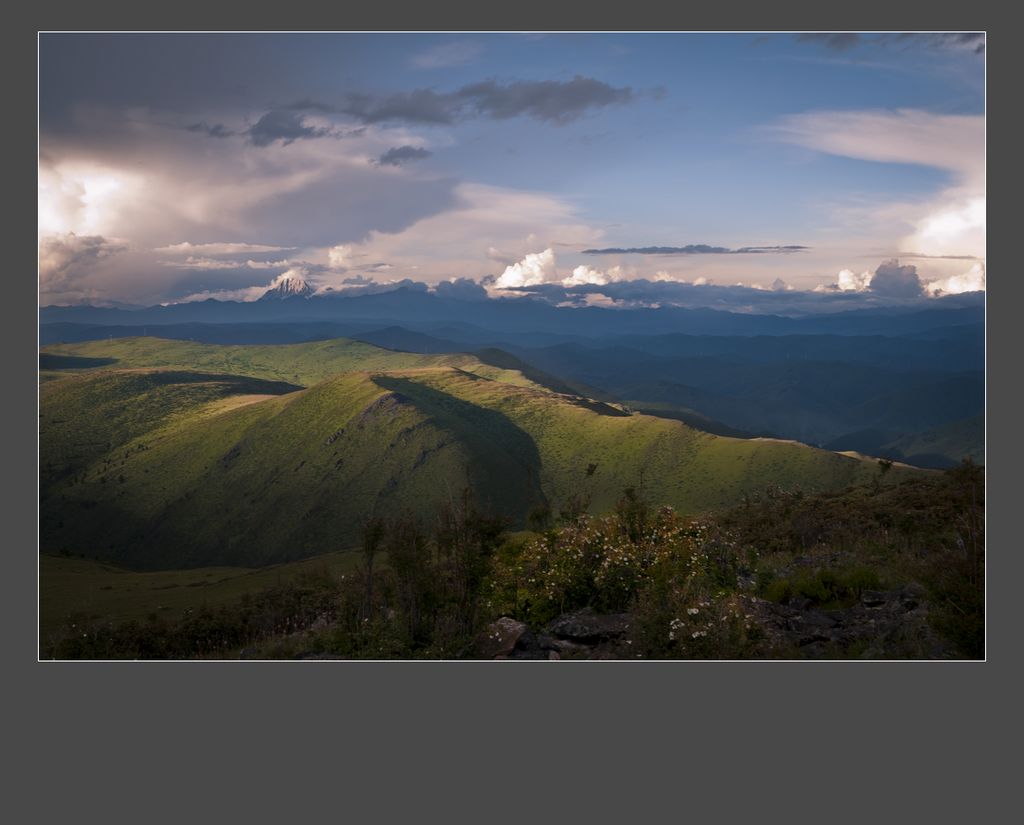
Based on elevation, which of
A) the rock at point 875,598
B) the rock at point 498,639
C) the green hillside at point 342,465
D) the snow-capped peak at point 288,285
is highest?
the snow-capped peak at point 288,285

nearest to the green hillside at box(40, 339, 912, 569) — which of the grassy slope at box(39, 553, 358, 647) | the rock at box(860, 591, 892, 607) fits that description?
the grassy slope at box(39, 553, 358, 647)

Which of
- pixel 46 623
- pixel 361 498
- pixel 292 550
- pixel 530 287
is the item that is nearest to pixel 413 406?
pixel 361 498

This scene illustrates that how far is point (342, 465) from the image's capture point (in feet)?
270

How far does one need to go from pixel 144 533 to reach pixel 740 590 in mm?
70683

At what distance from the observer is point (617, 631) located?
11.2m

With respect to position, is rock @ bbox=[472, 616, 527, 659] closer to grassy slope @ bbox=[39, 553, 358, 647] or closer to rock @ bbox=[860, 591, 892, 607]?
grassy slope @ bbox=[39, 553, 358, 647]

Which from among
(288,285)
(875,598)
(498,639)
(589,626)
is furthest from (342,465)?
(875,598)

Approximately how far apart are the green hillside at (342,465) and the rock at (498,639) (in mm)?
35273

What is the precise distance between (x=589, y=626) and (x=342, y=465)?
73.8 meters

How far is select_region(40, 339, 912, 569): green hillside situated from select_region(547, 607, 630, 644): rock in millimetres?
35190

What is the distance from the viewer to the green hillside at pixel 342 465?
6362cm

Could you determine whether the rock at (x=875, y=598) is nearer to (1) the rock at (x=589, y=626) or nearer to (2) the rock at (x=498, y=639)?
(1) the rock at (x=589, y=626)

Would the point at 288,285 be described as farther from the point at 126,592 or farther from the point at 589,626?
the point at 589,626

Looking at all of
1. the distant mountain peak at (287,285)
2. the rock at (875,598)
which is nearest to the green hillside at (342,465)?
the distant mountain peak at (287,285)
